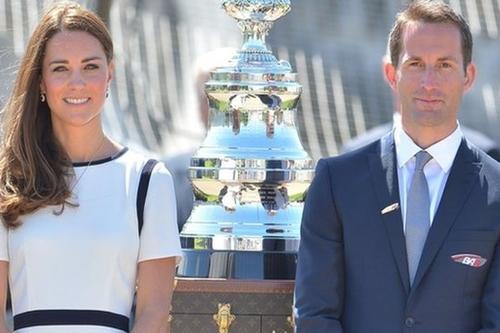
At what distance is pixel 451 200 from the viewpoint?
4.23 meters

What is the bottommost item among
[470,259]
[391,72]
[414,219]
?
[470,259]

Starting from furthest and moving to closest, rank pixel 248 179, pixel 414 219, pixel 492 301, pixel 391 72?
pixel 248 179 < pixel 391 72 < pixel 414 219 < pixel 492 301

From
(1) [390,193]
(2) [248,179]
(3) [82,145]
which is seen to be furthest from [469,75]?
(3) [82,145]

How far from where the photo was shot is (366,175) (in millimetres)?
4316

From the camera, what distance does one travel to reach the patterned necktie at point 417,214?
166 inches

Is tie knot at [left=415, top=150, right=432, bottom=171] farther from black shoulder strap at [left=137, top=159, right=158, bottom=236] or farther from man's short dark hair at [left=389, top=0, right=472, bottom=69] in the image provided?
black shoulder strap at [left=137, top=159, right=158, bottom=236]

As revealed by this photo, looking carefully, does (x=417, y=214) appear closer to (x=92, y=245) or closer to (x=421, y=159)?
(x=421, y=159)

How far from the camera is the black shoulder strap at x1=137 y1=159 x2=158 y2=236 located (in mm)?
4121

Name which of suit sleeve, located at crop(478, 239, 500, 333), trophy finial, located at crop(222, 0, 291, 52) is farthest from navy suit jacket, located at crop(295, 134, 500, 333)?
trophy finial, located at crop(222, 0, 291, 52)

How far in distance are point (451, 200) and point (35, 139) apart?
1.01 metres

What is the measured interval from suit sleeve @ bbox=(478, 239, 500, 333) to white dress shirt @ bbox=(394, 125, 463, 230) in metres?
0.23

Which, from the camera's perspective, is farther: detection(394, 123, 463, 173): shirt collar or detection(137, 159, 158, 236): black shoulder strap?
detection(394, 123, 463, 173): shirt collar

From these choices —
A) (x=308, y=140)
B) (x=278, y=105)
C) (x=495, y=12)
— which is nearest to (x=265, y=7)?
(x=278, y=105)

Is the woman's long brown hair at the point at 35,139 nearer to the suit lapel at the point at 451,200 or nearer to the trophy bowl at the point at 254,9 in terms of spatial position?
the trophy bowl at the point at 254,9
